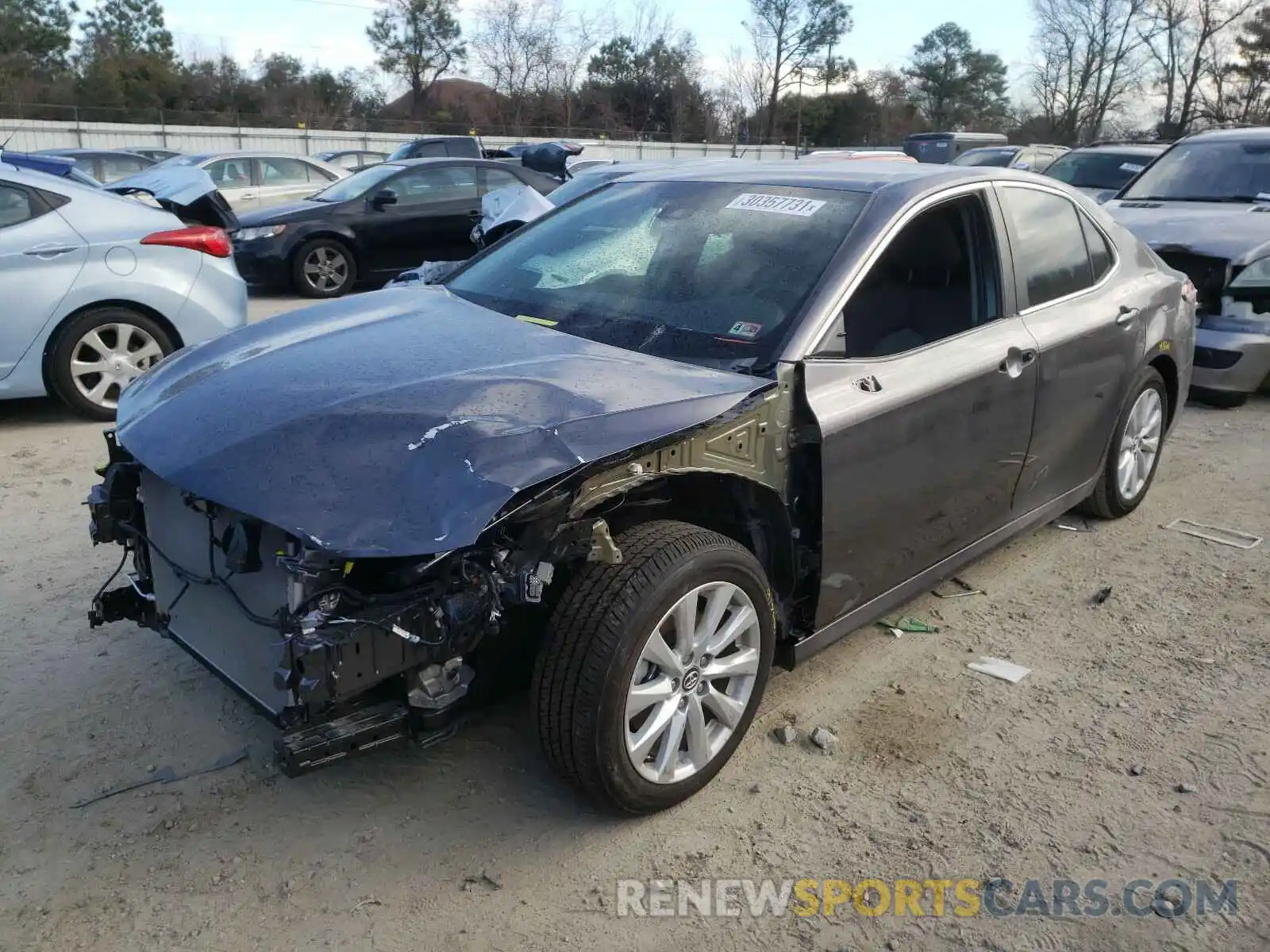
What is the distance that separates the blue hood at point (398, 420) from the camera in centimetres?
233

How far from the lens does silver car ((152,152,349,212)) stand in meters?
14.3

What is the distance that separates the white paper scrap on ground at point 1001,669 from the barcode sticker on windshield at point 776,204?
1.70 meters

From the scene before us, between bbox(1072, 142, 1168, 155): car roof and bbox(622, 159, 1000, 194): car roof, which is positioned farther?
bbox(1072, 142, 1168, 155): car roof

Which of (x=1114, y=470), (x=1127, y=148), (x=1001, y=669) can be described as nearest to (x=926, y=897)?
(x=1001, y=669)

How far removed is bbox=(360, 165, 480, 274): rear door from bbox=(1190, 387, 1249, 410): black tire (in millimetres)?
7588

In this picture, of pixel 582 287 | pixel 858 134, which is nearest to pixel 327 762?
pixel 582 287

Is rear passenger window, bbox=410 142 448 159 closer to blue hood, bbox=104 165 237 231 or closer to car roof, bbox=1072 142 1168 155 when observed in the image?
car roof, bbox=1072 142 1168 155

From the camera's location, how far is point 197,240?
21.4 feet

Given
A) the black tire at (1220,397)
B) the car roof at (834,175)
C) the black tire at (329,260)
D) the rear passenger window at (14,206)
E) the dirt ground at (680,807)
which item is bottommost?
the dirt ground at (680,807)

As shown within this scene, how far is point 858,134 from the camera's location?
55.2 meters

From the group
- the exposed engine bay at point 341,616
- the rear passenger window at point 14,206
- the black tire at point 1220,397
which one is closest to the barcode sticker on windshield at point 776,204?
the exposed engine bay at point 341,616

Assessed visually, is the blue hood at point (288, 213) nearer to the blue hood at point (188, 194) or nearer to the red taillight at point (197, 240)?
the blue hood at point (188, 194)

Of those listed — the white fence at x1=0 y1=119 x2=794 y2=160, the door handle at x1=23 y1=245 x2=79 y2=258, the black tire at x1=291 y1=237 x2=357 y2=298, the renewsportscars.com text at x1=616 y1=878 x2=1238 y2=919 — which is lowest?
the renewsportscars.com text at x1=616 y1=878 x2=1238 y2=919

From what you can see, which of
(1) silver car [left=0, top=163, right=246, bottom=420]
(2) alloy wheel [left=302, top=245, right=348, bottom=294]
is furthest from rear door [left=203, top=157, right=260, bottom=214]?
(1) silver car [left=0, top=163, right=246, bottom=420]
